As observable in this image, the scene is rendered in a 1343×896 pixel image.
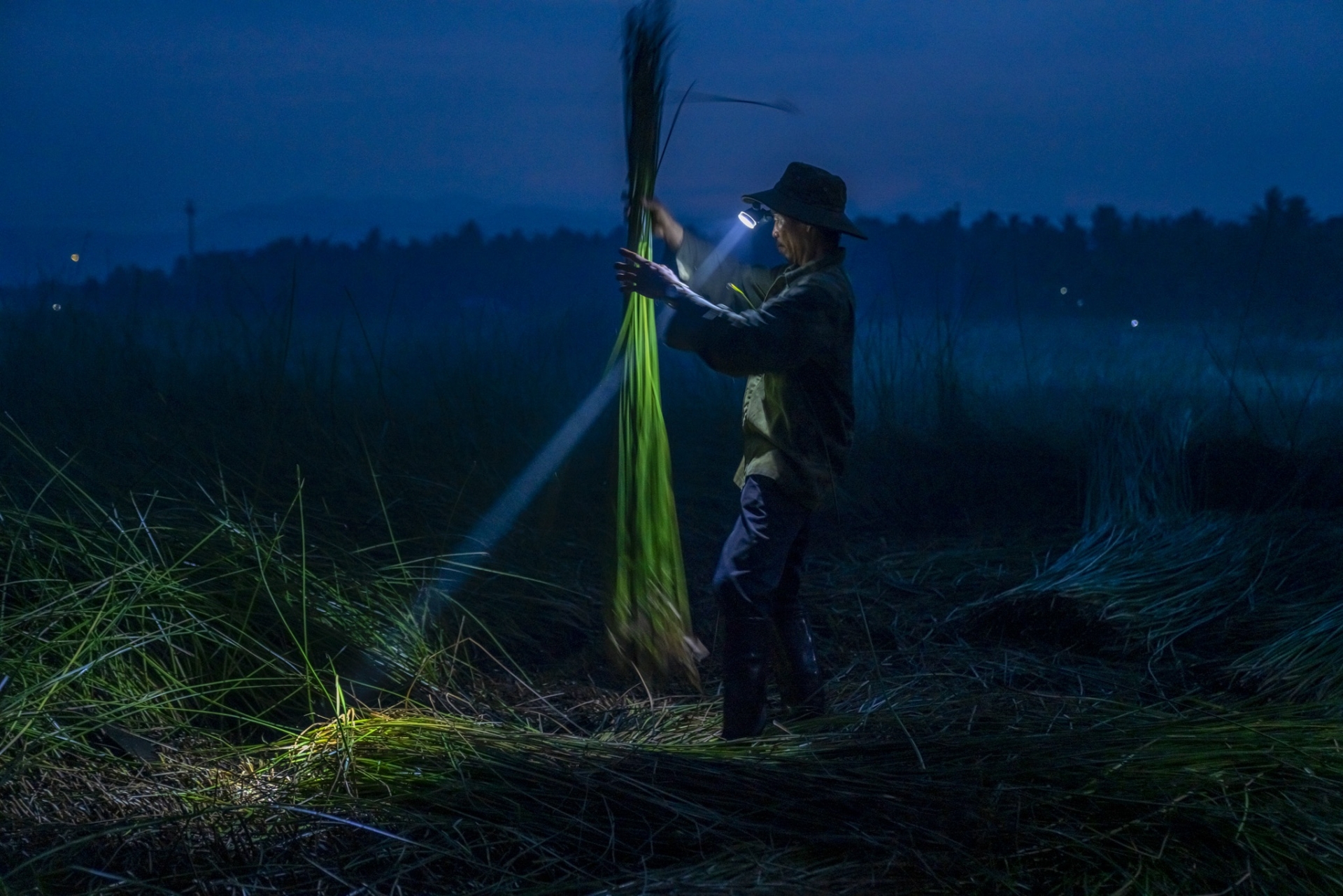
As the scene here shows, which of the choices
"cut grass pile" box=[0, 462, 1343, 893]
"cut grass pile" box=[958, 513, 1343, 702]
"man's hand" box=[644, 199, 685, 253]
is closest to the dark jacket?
"man's hand" box=[644, 199, 685, 253]

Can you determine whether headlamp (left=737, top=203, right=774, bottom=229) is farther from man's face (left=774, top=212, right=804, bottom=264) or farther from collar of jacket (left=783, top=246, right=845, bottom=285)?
collar of jacket (left=783, top=246, right=845, bottom=285)

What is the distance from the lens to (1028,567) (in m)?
3.94

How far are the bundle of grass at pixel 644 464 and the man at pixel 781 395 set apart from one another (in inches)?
14.0

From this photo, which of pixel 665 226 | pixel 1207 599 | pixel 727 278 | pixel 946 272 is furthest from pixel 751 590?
pixel 946 272

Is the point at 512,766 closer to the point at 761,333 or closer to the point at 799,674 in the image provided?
the point at 799,674

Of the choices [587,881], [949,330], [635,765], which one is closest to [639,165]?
[635,765]

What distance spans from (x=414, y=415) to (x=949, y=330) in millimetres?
2708

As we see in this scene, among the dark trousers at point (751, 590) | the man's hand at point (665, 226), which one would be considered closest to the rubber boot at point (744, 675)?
the dark trousers at point (751, 590)

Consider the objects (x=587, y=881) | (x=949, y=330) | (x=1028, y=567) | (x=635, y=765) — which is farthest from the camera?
(x=949, y=330)

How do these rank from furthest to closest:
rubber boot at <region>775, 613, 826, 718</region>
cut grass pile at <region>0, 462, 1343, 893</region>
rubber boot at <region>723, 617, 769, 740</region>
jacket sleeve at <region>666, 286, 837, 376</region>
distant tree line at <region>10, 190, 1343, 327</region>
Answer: distant tree line at <region>10, 190, 1343, 327</region>, rubber boot at <region>775, 613, 826, 718</region>, rubber boot at <region>723, 617, 769, 740</region>, jacket sleeve at <region>666, 286, 837, 376</region>, cut grass pile at <region>0, 462, 1343, 893</region>

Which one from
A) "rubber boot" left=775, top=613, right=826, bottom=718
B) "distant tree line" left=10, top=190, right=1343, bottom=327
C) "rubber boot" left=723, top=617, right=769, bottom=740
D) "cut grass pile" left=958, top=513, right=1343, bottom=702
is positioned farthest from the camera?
"distant tree line" left=10, top=190, right=1343, bottom=327

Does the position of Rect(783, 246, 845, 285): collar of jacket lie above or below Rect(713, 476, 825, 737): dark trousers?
above

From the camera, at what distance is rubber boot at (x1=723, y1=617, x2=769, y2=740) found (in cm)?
Answer: 236

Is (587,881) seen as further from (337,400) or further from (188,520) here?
(337,400)
